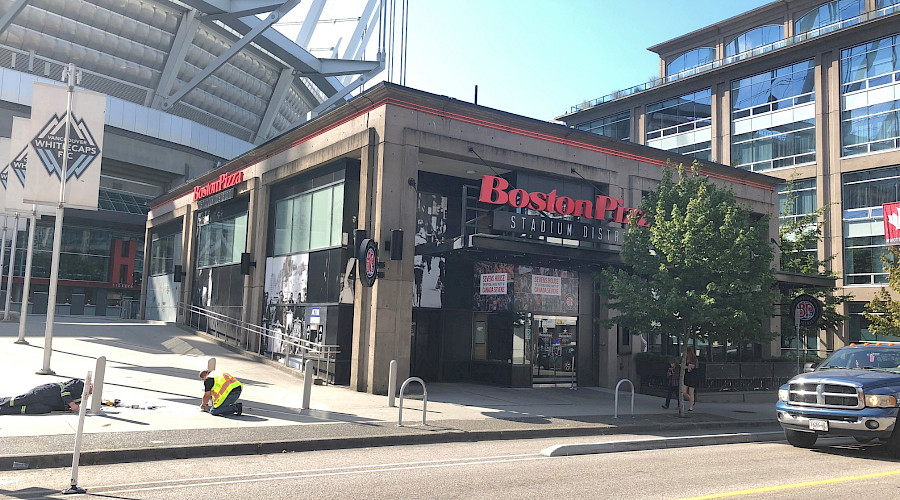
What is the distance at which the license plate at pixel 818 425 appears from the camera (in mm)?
11586

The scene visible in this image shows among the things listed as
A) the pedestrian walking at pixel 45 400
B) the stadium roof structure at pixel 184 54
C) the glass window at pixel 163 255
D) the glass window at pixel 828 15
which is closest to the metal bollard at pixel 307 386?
the pedestrian walking at pixel 45 400

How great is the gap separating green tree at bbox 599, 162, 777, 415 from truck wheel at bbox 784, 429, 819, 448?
184 inches

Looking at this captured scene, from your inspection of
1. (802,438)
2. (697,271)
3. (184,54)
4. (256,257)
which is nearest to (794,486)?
(802,438)

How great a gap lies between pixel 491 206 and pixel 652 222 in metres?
5.45

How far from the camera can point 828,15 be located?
49312mm

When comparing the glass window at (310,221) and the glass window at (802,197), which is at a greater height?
the glass window at (802,197)

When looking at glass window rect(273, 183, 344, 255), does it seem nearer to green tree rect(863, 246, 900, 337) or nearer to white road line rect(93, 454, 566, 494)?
white road line rect(93, 454, 566, 494)

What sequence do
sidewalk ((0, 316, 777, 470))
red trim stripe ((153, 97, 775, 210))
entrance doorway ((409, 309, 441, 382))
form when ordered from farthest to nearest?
entrance doorway ((409, 309, 441, 382)) < red trim stripe ((153, 97, 775, 210)) < sidewalk ((0, 316, 777, 470))

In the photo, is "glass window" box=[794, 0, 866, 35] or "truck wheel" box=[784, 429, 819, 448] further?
"glass window" box=[794, 0, 866, 35]

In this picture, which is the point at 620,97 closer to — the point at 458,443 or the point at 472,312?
the point at 472,312

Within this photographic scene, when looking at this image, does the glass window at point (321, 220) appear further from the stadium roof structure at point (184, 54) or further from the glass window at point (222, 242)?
the stadium roof structure at point (184, 54)

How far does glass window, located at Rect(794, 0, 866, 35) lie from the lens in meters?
47.6

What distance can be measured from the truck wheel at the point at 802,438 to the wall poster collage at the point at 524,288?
10.2 metres

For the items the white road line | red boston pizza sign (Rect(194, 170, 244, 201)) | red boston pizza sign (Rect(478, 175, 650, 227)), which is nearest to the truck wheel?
the white road line
